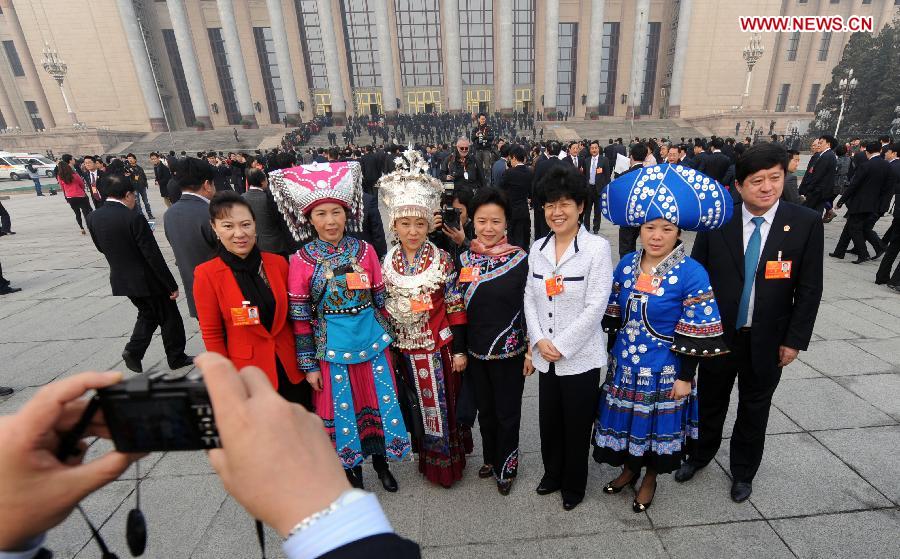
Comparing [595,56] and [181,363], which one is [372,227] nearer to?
[181,363]

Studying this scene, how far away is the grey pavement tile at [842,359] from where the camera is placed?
3818 mm

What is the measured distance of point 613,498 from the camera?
2592 millimetres

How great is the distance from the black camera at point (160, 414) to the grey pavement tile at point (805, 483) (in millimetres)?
3016

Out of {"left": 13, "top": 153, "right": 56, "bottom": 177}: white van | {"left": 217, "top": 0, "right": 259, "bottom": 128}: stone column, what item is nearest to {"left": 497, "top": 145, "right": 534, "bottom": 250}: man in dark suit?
{"left": 13, "top": 153, "right": 56, "bottom": 177}: white van

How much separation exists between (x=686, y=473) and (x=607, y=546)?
0.83m

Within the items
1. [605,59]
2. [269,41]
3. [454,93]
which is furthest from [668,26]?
[269,41]

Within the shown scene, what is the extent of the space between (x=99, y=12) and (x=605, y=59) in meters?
42.4

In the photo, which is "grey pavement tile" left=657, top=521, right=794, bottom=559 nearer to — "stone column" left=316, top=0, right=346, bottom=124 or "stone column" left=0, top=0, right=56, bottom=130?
"stone column" left=316, top=0, right=346, bottom=124

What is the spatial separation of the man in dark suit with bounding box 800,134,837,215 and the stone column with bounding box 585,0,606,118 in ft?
94.8

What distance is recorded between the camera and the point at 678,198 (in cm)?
201

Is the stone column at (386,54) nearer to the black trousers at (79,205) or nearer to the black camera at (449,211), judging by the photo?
the black trousers at (79,205)

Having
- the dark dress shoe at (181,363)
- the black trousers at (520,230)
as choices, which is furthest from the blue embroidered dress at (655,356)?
the black trousers at (520,230)

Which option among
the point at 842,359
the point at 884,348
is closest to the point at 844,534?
the point at 842,359

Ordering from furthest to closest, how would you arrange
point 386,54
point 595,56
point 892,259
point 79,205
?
point 595,56
point 386,54
point 79,205
point 892,259
